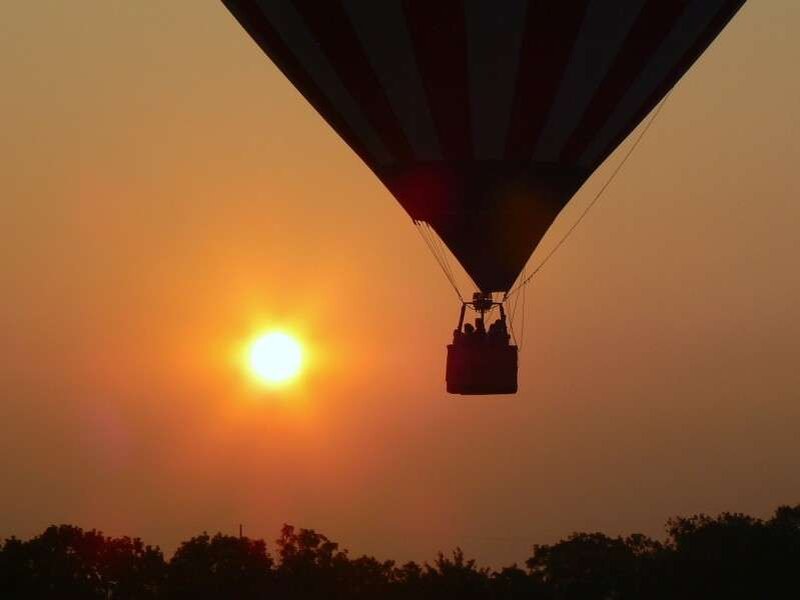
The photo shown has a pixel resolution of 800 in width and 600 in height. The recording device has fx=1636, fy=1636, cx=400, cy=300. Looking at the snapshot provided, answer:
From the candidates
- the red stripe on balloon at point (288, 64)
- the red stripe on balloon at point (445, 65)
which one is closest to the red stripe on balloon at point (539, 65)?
the red stripe on balloon at point (445, 65)

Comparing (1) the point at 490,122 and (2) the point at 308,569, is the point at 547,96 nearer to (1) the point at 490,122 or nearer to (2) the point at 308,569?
(1) the point at 490,122

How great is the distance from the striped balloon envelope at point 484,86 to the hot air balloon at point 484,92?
0.08 feet

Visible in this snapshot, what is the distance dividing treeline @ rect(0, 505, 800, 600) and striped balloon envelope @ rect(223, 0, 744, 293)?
30.1 metres

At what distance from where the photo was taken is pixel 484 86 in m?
22.6

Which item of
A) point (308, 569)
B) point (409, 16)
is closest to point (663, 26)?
point (409, 16)

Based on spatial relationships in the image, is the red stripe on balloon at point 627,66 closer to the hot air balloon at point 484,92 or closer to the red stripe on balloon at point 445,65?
the hot air balloon at point 484,92

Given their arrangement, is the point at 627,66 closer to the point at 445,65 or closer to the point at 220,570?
the point at 445,65

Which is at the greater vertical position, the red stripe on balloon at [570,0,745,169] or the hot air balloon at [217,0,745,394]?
the red stripe on balloon at [570,0,745,169]

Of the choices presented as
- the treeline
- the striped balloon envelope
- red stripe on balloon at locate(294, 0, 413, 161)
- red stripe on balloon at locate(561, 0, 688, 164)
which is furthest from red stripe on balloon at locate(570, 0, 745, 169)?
the treeline

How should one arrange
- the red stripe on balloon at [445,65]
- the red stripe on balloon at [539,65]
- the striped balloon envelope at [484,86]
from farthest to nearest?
the striped balloon envelope at [484,86], the red stripe on balloon at [539,65], the red stripe on balloon at [445,65]

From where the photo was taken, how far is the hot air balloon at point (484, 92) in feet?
70.0

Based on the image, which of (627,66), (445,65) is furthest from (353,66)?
(627,66)

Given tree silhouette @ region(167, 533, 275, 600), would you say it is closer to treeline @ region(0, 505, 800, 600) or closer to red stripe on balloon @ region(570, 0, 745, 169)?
treeline @ region(0, 505, 800, 600)

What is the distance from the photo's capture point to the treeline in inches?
2153
